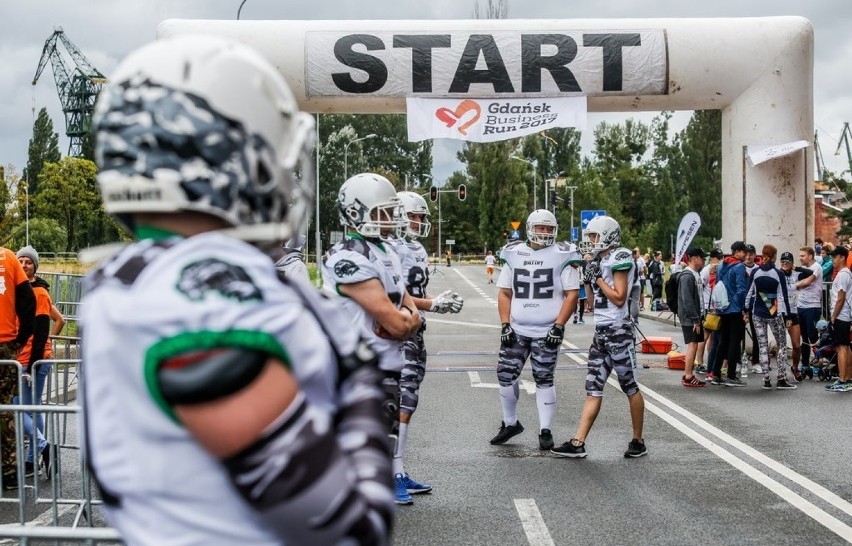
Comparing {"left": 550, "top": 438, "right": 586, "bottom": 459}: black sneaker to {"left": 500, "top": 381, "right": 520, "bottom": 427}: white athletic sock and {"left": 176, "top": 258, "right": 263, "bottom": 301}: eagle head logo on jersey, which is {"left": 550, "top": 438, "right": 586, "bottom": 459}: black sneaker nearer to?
{"left": 500, "top": 381, "right": 520, "bottom": 427}: white athletic sock

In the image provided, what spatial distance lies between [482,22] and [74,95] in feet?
454

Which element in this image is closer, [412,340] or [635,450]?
[412,340]

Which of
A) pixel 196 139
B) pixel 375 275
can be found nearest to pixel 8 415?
pixel 375 275

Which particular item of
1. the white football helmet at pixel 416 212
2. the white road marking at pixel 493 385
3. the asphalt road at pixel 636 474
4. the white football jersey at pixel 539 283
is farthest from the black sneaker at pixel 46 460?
the white road marking at pixel 493 385

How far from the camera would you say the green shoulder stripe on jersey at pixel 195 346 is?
1.37 meters

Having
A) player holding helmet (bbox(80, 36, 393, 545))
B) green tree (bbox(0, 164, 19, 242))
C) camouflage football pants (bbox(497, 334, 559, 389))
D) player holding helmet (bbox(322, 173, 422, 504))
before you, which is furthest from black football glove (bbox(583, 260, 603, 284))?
green tree (bbox(0, 164, 19, 242))

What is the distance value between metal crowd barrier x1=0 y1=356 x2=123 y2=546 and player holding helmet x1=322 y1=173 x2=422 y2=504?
5.19ft

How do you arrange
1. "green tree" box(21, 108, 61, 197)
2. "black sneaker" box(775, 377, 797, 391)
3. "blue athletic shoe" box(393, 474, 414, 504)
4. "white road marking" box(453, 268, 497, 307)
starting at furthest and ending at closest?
"green tree" box(21, 108, 61, 197) → "white road marking" box(453, 268, 497, 307) → "black sneaker" box(775, 377, 797, 391) → "blue athletic shoe" box(393, 474, 414, 504)

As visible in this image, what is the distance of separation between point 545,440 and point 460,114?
7.53m

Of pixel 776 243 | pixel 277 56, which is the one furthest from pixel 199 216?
pixel 776 243

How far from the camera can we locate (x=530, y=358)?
8977 mm

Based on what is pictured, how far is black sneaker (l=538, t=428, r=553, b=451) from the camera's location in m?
8.87

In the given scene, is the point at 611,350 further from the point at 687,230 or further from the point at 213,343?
the point at 687,230

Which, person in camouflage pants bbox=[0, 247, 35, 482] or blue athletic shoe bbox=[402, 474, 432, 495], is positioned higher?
person in camouflage pants bbox=[0, 247, 35, 482]
